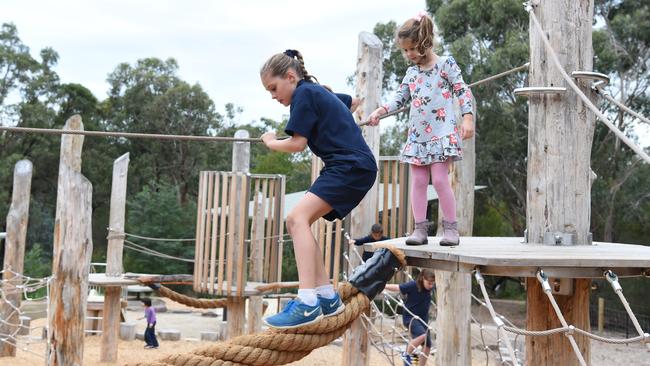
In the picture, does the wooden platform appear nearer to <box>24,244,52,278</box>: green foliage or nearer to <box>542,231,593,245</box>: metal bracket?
<box>542,231,593,245</box>: metal bracket

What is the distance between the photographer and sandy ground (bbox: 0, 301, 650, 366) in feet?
34.4

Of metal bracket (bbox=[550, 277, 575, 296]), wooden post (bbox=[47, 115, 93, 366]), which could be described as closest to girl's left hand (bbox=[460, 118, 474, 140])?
metal bracket (bbox=[550, 277, 575, 296])

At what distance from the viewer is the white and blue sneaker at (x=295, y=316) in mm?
2822

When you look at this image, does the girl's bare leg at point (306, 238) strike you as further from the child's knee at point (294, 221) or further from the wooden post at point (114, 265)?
the wooden post at point (114, 265)

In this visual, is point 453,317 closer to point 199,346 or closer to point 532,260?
point 532,260

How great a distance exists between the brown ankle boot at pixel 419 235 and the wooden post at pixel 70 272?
2.92 metres

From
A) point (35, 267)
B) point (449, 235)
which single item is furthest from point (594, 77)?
point (35, 267)

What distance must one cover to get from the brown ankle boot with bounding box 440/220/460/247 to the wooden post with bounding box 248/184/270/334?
628 centimetres

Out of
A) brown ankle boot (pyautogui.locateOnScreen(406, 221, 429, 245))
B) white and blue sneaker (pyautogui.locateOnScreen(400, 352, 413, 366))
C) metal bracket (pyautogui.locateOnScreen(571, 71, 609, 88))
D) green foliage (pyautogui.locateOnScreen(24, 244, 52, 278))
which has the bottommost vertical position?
green foliage (pyautogui.locateOnScreen(24, 244, 52, 278))

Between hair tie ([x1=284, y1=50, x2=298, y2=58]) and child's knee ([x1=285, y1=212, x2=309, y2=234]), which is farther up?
hair tie ([x1=284, y1=50, x2=298, y2=58])

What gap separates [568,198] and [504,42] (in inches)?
629

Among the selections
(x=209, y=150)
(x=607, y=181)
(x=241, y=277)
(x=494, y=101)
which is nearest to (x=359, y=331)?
(x=241, y=277)

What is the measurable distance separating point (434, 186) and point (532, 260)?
821 millimetres

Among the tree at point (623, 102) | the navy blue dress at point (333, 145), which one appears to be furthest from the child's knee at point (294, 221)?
the tree at point (623, 102)
